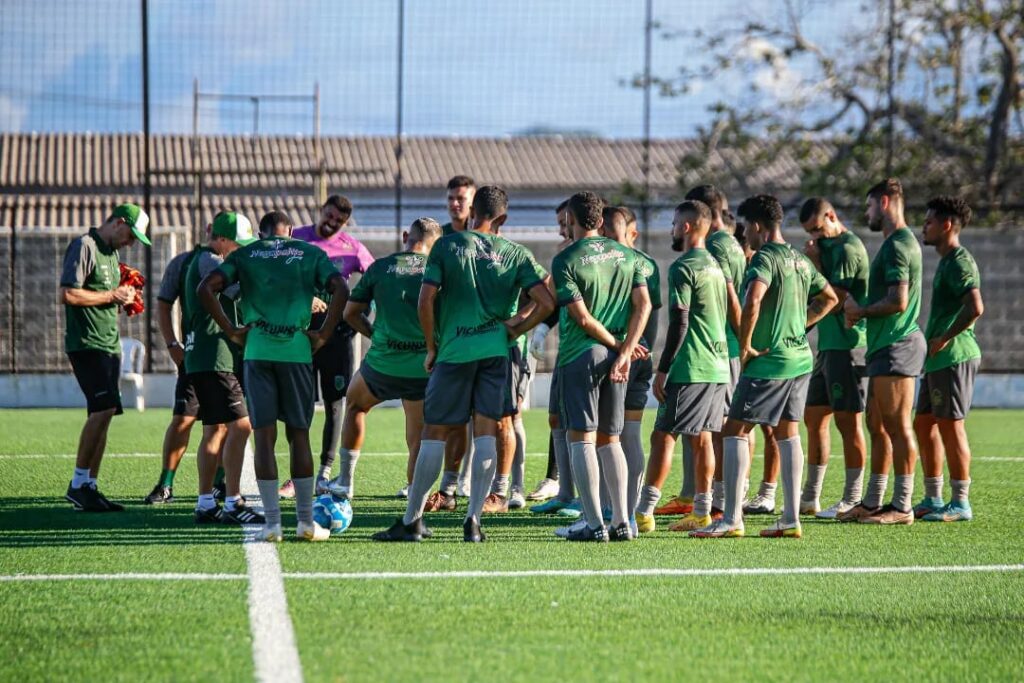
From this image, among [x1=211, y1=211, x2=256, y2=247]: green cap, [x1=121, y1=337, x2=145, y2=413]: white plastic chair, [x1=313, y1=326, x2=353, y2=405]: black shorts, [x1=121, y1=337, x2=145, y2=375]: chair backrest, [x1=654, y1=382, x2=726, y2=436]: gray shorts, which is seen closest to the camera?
[x1=654, y1=382, x2=726, y2=436]: gray shorts

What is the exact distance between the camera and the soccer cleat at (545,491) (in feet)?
32.8

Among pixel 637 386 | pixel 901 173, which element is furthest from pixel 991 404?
pixel 637 386

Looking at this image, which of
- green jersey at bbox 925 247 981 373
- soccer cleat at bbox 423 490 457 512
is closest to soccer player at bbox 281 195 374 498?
soccer cleat at bbox 423 490 457 512

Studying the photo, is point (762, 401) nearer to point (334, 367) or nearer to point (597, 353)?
point (597, 353)

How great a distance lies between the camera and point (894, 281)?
8.52 meters

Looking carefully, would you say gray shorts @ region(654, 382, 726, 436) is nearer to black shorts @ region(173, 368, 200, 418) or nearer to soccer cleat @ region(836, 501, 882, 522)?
soccer cleat @ region(836, 501, 882, 522)

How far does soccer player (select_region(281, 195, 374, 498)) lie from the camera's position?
10.1 m

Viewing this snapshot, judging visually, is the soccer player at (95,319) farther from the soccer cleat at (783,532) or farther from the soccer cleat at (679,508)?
the soccer cleat at (783,532)

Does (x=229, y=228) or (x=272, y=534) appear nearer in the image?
(x=272, y=534)

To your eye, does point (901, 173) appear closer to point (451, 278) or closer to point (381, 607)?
point (451, 278)

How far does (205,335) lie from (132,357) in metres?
10.1

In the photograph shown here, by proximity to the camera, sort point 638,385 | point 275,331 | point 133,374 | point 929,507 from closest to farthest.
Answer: point 275,331 < point 638,385 < point 929,507 < point 133,374

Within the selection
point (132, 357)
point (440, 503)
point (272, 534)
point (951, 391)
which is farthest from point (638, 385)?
point (132, 357)

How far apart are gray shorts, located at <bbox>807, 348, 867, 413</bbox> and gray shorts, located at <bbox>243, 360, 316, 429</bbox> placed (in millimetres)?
3640
